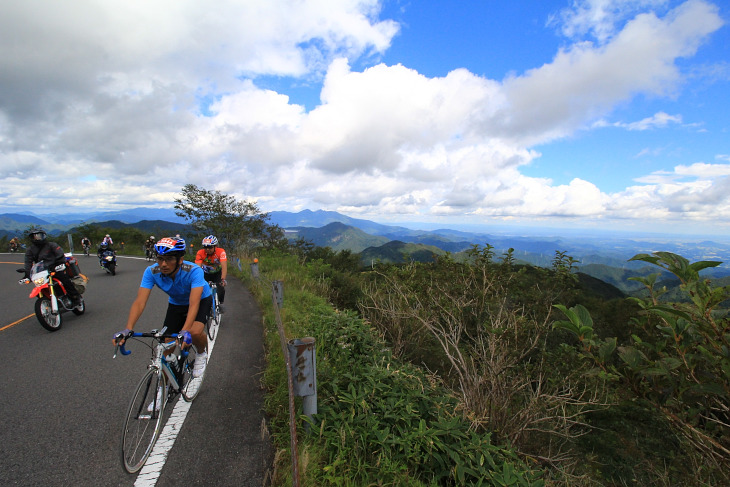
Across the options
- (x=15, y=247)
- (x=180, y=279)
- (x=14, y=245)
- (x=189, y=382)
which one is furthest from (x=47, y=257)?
(x=15, y=247)

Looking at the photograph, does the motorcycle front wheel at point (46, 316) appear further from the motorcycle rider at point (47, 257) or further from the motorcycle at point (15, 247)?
the motorcycle at point (15, 247)

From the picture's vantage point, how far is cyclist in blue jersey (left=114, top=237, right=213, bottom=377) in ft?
11.1

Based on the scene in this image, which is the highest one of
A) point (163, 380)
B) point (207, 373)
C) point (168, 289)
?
point (168, 289)

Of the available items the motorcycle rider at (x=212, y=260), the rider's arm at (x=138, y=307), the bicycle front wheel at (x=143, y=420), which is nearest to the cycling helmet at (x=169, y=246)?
the rider's arm at (x=138, y=307)

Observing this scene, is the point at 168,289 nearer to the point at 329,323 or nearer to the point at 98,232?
the point at 329,323

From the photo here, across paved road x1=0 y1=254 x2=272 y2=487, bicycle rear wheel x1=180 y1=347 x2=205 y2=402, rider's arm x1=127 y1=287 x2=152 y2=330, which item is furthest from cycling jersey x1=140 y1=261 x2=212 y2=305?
paved road x1=0 y1=254 x2=272 y2=487

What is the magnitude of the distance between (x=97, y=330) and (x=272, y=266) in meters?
7.16

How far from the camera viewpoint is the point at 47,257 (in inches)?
260

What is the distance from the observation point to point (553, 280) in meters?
7.29

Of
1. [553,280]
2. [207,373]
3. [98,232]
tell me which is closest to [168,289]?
[207,373]

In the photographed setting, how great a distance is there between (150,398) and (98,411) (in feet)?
3.31

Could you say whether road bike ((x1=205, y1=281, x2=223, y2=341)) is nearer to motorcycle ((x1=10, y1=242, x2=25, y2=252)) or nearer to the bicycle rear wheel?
the bicycle rear wheel

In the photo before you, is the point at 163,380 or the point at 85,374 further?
the point at 85,374

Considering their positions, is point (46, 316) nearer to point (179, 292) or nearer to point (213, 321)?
point (213, 321)
